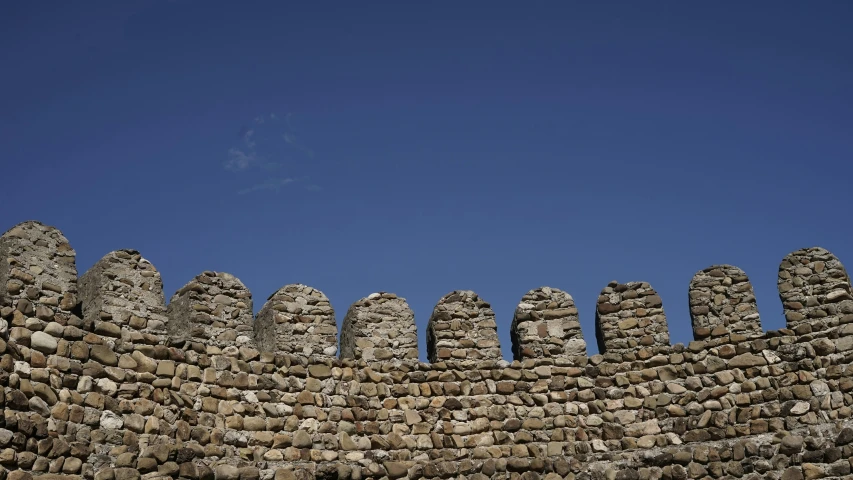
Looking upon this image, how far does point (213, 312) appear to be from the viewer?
36.8 ft

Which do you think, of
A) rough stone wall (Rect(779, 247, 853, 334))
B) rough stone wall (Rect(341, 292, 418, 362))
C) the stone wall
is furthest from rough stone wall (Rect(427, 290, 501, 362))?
rough stone wall (Rect(779, 247, 853, 334))

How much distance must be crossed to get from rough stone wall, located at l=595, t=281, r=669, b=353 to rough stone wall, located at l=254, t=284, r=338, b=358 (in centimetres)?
318

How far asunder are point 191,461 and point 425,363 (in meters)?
2.99

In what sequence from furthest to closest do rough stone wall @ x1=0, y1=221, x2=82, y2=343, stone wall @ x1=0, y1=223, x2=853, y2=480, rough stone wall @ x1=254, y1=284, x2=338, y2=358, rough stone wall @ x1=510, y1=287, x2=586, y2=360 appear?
1. rough stone wall @ x1=510, y1=287, x2=586, y2=360
2. rough stone wall @ x1=254, y1=284, x2=338, y2=358
3. stone wall @ x1=0, y1=223, x2=853, y2=480
4. rough stone wall @ x1=0, y1=221, x2=82, y2=343

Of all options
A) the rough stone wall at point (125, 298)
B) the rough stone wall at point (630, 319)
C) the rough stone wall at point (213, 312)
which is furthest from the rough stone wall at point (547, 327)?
the rough stone wall at point (125, 298)

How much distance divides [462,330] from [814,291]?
13.4 feet

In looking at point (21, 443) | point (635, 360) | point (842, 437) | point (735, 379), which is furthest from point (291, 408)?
point (842, 437)

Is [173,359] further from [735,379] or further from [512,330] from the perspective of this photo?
[735,379]

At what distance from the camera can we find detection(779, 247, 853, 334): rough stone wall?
38.9 feet

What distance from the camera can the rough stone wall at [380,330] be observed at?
11.8m

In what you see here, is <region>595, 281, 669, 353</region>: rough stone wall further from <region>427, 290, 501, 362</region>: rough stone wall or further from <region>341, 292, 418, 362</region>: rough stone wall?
<region>341, 292, 418, 362</region>: rough stone wall

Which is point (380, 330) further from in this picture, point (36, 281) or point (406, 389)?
point (36, 281)

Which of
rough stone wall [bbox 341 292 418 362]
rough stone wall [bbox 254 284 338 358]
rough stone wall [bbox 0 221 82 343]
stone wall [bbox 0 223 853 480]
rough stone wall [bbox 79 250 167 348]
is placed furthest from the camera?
rough stone wall [bbox 341 292 418 362]

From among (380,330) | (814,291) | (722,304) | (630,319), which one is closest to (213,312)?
(380,330)
